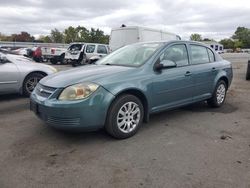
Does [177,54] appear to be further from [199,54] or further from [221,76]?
[221,76]

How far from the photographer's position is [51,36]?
3228 inches

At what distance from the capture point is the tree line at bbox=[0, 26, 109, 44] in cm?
6475

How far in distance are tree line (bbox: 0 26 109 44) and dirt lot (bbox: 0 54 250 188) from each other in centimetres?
5823

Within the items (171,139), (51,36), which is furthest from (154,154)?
(51,36)

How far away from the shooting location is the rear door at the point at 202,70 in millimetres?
5770

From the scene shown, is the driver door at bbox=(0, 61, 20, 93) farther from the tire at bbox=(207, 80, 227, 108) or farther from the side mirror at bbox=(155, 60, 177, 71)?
the tire at bbox=(207, 80, 227, 108)

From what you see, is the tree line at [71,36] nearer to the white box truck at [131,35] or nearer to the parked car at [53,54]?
the parked car at [53,54]

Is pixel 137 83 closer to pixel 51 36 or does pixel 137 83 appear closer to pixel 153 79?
pixel 153 79

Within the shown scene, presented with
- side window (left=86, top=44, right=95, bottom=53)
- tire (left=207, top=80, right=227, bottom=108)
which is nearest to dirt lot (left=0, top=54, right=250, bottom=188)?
tire (left=207, top=80, right=227, bottom=108)

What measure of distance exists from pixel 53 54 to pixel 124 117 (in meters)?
18.7

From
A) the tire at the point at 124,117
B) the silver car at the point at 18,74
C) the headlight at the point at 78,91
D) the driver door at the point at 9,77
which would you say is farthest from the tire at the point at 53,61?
the headlight at the point at 78,91

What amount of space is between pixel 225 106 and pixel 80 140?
378cm

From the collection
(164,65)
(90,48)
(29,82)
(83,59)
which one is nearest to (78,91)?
(164,65)

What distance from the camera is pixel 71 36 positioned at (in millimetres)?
72438
